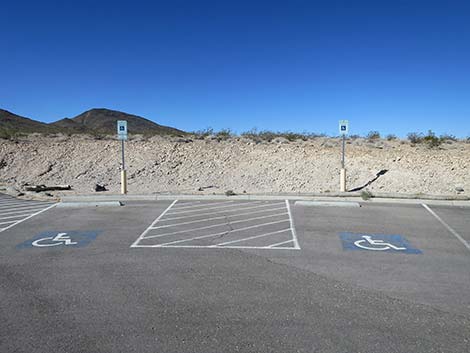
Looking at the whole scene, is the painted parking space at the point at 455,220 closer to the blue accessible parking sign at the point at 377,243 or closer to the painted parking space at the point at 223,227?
the blue accessible parking sign at the point at 377,243

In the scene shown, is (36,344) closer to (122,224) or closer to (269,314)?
(269,314)

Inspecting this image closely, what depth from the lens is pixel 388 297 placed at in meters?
5.09

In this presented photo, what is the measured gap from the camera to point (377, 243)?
26.1 feet

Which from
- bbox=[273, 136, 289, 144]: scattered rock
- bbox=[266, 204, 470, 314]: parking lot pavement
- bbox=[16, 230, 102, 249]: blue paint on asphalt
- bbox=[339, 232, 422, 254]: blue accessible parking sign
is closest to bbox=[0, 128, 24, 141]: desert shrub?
bbox=[273, 136, 289, 144]: scattered rock

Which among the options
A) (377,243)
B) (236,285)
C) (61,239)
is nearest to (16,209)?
(61,239)

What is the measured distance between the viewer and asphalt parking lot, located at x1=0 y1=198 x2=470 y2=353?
4020 mm

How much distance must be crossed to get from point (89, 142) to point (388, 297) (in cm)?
2528

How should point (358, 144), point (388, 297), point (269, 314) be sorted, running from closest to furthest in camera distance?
1. point (269, 314)
2. point (388, 297)
3. point (358, 144)

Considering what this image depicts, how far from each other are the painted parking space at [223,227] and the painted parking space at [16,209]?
3.91 meters

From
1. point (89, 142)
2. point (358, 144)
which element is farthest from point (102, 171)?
point (358, 144)

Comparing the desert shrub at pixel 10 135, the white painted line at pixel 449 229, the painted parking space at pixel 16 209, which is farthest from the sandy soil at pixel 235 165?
the white painted line at pixel 449 229

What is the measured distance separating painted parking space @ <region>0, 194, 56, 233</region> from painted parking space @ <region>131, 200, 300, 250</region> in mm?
3905

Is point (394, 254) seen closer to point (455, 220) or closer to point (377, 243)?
point (377, 243)

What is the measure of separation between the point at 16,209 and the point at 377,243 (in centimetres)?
1111
